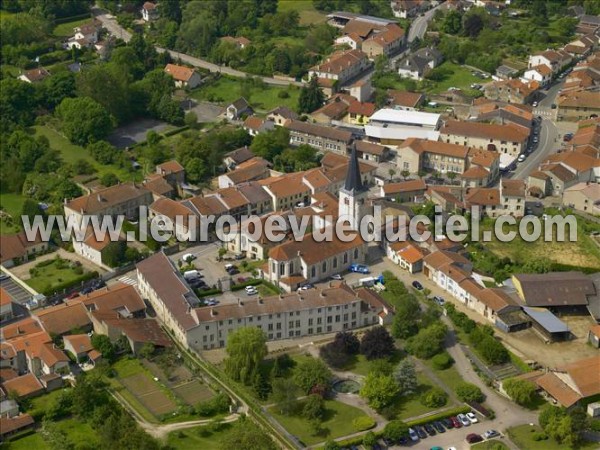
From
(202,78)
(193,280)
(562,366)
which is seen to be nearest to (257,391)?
(193,280)

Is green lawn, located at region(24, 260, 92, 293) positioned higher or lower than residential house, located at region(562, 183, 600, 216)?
lower

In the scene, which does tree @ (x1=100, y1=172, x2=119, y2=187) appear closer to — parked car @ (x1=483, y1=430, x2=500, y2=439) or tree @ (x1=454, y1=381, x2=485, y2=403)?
tree @ (x1=454, y1=381, x2=485, y2=403)

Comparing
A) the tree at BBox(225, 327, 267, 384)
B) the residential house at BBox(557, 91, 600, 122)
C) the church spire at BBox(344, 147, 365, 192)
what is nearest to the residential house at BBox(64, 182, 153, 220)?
the church spire at BBox(344, 147, 365, 192)

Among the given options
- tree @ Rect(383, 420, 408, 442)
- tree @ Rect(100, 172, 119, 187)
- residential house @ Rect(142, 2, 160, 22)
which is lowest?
tree @ Rect(383, 420, 408, 442)

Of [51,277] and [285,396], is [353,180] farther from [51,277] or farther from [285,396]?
[51,277]

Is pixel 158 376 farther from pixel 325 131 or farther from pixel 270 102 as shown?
pixel 270 102

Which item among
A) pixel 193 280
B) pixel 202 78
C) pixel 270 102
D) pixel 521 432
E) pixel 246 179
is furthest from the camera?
pixel 202 78
